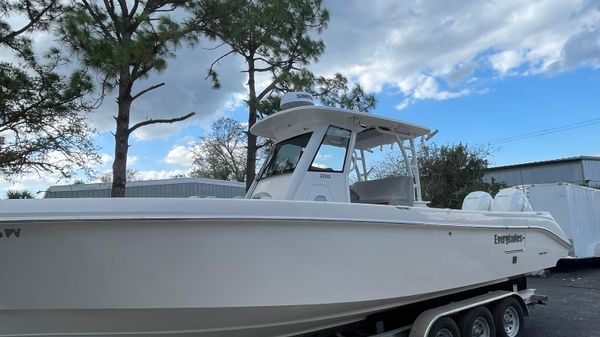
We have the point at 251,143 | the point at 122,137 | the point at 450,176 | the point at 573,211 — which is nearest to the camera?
the point at 122,137

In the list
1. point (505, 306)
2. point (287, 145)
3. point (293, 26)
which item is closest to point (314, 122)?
point (287, 145)

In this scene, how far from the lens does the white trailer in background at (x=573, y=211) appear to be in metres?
12.0

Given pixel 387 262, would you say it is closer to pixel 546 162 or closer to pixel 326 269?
pixel 326 269

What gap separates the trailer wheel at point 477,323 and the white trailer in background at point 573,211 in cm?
771

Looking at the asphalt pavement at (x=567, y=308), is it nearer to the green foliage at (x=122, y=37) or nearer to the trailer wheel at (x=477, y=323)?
the trailer wheel at (x=477, y=323)

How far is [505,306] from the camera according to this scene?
5621 millimetres

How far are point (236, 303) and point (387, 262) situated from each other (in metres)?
1.34

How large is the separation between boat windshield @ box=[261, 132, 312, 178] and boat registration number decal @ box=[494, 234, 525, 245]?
7.56ft

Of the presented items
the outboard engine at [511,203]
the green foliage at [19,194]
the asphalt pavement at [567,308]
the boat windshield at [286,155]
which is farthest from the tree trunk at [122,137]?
the asphalt pavement at [567,308]

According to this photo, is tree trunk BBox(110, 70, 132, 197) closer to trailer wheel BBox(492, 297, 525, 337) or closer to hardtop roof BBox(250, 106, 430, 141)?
hardtop roof BBox(250, 106, 430, 141)

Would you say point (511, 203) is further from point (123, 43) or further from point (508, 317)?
point (123, 43)

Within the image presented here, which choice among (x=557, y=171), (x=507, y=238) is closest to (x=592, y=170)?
(x=557, y=171)

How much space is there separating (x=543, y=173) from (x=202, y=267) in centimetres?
3770

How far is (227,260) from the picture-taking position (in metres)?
3.34
